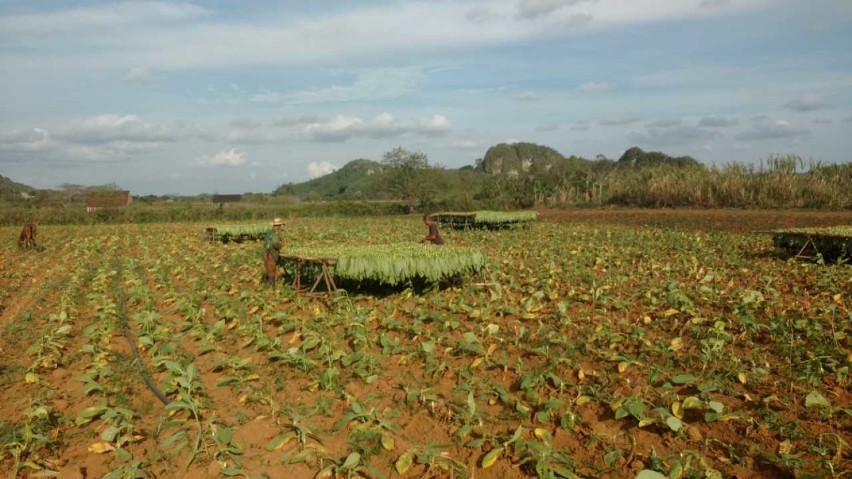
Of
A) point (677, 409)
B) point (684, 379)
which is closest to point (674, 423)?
point (677, 409)

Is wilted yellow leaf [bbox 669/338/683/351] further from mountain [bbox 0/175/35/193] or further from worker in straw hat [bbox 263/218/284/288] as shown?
mountain [bbox 0/175/35/193]

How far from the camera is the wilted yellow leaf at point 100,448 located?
4.93 meters

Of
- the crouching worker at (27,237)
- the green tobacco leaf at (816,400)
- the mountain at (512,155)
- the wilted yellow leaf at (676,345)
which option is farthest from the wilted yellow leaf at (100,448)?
the mountain at (512,155)

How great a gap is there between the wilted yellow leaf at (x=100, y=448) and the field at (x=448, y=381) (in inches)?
0.5

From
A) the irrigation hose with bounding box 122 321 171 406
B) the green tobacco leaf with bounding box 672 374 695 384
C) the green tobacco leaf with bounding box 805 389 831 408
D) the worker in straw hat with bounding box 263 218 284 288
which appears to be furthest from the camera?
the worker in straw hat with bounding box 263 218 284 288

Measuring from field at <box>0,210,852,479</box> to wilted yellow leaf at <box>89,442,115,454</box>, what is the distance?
13 mm

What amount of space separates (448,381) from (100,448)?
334cm

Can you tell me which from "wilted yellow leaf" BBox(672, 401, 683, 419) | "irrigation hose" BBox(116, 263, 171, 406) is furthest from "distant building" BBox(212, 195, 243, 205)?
"wilted yellow leaf" BBox(672, 401, 683, 419)

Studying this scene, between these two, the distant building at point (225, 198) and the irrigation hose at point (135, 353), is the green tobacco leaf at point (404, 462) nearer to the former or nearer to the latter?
the irrigation hose at point (135, 353)

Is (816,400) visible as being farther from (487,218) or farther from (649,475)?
(487,218)

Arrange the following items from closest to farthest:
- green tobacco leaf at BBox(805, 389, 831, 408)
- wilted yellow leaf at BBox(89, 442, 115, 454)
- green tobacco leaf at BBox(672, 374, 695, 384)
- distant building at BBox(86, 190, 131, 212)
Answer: green tobacco leaf at BBox(805, 389, 831, 408)
wilted yellow leaf at BBox(89, 442, 115, 454)
green tobacco leaf at BBox(672, 374, 695, 384)
distant building at BBox(86, 190, 131, 212)

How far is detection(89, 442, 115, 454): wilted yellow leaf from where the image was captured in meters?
4.93

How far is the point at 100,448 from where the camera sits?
494 cm

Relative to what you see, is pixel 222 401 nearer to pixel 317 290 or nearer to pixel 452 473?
pixel 452 473
